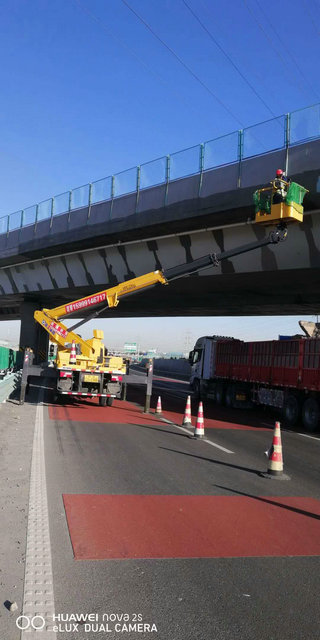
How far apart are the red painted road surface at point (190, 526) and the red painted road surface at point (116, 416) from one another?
7.54 metres

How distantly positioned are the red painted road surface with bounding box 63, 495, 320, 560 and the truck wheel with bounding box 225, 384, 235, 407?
15065 mm

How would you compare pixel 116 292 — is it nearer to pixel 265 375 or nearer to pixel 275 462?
pixel 265 375

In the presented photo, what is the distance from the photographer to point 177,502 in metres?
6.31

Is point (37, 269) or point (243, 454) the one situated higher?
point (37, 269)

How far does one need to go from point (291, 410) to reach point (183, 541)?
485 inches

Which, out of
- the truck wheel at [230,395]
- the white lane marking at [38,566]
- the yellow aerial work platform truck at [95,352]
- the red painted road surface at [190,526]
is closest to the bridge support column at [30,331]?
the truck wheel at [230,395]

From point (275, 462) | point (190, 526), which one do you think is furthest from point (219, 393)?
point (190, 526)

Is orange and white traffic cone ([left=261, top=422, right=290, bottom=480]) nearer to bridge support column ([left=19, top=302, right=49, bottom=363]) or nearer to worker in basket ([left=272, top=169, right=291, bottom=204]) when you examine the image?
worker in basket ([left=272, top=169, right=291, bottom=204])

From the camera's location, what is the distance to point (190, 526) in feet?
17.8

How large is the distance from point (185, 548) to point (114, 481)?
2587 mm

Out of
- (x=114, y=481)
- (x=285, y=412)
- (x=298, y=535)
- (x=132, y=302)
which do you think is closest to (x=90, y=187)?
(x=132, y=302)

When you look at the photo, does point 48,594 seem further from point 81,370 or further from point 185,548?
point 81,370

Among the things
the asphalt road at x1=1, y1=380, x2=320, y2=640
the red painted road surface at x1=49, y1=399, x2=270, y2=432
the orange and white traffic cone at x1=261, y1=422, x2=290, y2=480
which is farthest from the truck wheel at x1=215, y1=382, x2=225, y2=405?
the orange and white traffic cone at x1=261, y1=422, x2=290, y2=480

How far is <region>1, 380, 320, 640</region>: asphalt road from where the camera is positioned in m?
3.51
